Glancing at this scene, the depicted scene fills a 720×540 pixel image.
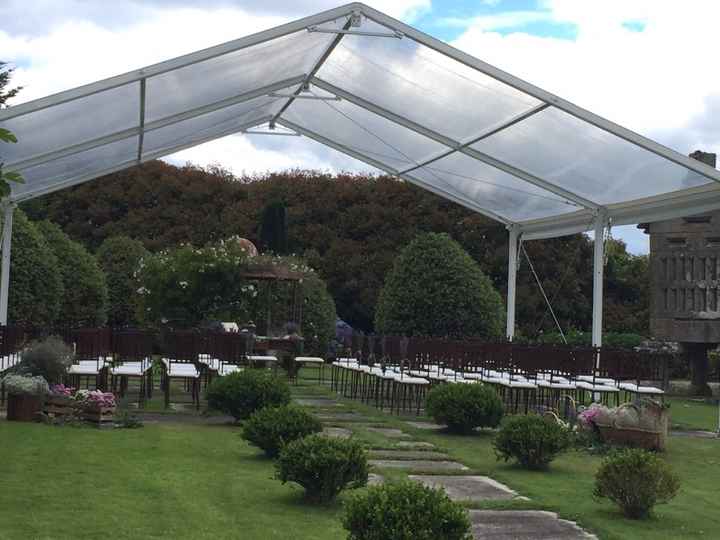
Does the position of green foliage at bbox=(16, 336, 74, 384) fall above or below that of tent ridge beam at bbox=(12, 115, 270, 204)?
below

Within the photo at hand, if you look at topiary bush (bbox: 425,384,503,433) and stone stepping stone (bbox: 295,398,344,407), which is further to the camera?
stone stepping stone (bbox: 295,398,344,407)

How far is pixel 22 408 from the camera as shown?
10688 millimetres

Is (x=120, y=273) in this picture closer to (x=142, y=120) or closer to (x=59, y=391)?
(x=142, y=120)

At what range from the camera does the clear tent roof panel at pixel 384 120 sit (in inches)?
504

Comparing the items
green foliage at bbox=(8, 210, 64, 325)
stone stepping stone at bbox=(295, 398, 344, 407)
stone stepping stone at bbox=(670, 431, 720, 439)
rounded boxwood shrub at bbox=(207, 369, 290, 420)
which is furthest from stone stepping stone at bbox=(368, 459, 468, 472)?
green foliage at bbox=(8, 210, 64, 325)

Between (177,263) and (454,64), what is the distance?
32.0ft

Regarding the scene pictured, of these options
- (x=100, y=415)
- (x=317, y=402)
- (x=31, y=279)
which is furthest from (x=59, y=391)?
(x=31, y=279)

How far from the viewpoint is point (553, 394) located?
1580 centimetres

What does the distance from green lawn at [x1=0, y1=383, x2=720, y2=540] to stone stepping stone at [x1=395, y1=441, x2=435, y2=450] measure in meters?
0.14

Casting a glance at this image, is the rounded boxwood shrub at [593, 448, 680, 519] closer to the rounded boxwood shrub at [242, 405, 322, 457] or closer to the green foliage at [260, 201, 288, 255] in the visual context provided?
the rounded boxwood shrub at [242, 405, 322, 457]

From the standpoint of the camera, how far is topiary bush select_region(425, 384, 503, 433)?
11672 millimetres

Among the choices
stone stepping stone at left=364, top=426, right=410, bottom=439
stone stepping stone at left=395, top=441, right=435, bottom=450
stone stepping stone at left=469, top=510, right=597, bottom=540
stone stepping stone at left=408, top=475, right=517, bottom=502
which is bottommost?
stone stepping stone at left=469, top=510, right=597, bottom=540

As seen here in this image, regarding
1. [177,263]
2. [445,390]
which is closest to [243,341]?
[445,390]

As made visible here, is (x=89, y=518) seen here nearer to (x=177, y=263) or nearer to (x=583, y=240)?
(x=177, y=263)
